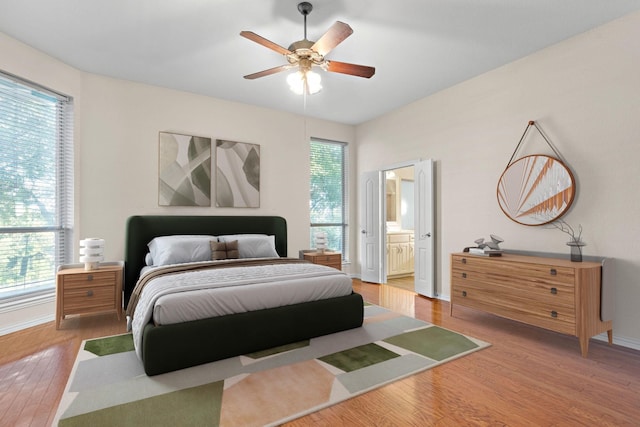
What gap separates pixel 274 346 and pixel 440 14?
323cm

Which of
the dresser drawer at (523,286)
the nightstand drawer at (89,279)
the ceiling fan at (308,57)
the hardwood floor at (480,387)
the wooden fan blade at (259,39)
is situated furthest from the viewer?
the nightstand drawer at (89,279)

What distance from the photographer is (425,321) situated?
363 cm

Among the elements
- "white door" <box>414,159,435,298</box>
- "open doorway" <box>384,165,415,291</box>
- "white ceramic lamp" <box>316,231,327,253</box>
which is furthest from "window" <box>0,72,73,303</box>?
"open doorway" <box>384,165,415,291</box>

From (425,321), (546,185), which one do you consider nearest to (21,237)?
(425,321)

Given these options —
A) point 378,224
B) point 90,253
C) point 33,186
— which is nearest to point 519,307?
point 378,224

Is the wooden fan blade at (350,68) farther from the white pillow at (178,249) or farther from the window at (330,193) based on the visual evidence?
the window at (330,193)

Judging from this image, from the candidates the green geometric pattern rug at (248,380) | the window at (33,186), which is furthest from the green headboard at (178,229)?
the green geometric pattern rug at (248,380)

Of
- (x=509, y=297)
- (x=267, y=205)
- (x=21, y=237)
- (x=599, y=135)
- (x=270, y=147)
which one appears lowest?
(x=509, y=297)

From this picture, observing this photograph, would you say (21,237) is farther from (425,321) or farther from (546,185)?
(546,185)

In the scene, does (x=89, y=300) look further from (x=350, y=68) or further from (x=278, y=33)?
(x=350, y=68)

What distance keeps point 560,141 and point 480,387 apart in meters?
2.63

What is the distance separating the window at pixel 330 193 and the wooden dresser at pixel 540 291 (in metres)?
2.79

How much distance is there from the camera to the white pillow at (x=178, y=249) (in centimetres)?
383

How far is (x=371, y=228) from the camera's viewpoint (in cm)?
589
